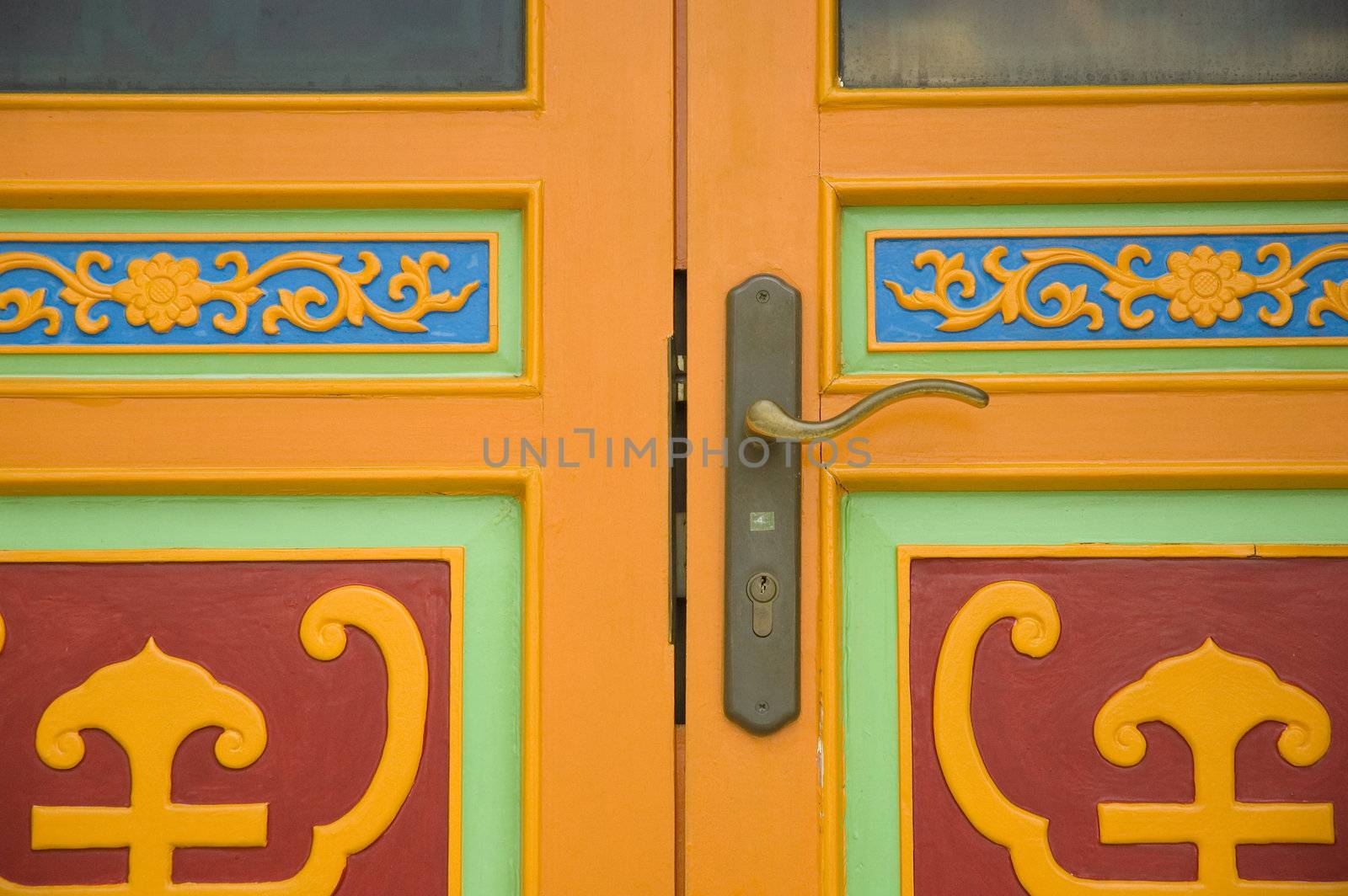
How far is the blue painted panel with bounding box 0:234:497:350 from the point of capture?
0.74 m

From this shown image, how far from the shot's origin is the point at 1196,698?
2.35ft

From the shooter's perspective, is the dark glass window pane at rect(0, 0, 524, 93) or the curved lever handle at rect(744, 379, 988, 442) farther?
the dark glass window pane at rect(0, 0, 524, 93)

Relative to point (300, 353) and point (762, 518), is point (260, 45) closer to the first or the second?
point (300, 353)

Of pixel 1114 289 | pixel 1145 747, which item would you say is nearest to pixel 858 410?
pixel 1114 289

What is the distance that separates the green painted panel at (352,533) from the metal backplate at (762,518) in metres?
0.19

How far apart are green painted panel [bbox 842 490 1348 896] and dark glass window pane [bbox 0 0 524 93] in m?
0.51

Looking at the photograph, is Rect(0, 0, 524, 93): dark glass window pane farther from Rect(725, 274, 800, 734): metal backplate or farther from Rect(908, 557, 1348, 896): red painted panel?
Rect(908, 557, 1348, 896): red painted panel

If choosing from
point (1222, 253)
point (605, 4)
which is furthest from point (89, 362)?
point (1222, 253)

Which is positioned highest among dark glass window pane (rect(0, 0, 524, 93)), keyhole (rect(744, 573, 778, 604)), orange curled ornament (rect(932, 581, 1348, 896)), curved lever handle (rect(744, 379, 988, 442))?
dark glass window pane (rect(0, 0, 524, 93))

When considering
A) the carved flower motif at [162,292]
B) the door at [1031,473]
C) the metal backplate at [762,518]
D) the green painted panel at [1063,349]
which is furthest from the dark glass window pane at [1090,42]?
the carved flower motif at [162,292]

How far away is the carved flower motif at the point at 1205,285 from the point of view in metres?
0.73

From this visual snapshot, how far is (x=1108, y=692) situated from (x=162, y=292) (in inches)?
34.4

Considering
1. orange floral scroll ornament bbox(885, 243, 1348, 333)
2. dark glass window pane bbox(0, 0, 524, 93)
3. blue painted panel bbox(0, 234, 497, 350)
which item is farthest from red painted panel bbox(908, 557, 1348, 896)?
dark glass window pane bbox(0, 0, 524, 93)

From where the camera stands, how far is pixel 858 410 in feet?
2.15
